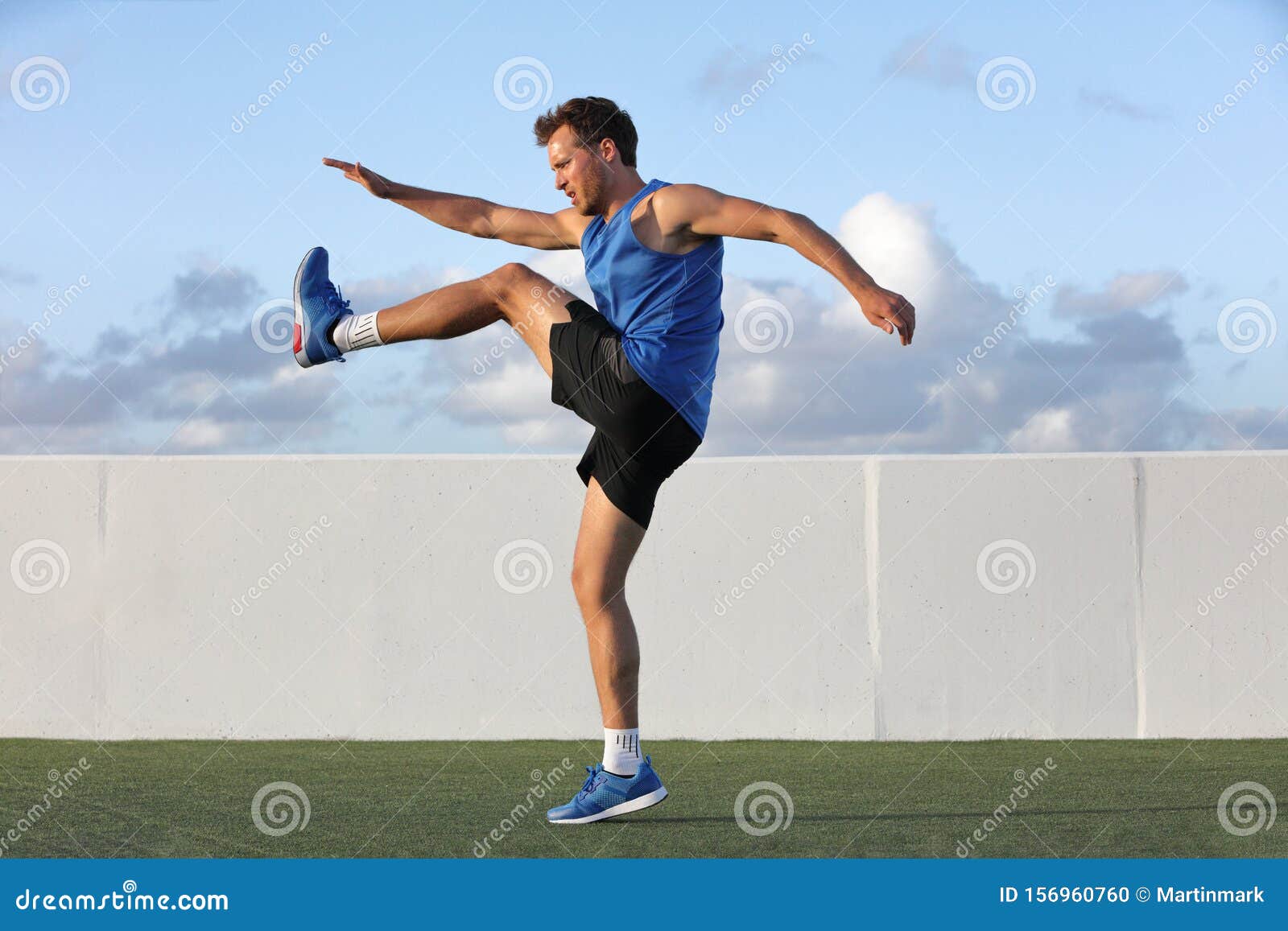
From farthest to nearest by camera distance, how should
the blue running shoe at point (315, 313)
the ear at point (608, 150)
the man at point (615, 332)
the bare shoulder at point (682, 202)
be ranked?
the blue running shoe at point (315, 313) → the ear at point (608, 150) → the man at point (615, 332) → the bare shoulder at point (682, 202)

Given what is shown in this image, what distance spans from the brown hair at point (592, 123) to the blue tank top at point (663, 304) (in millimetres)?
185

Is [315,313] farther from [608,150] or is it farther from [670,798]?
[670,798]

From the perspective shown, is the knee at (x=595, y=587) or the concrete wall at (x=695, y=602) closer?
the knee at (x=595, y=587)

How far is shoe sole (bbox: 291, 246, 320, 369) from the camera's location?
3555 millimetres

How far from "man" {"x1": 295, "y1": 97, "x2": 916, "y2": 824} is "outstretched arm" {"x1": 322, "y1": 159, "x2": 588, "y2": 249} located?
9 cm

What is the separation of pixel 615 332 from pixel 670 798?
166 cm

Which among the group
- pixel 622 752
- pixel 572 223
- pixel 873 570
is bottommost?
pixel 622 752

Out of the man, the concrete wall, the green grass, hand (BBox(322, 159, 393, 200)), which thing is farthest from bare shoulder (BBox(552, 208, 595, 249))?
the concrete wall

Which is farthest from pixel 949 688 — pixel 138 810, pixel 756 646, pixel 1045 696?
pixel 138 810

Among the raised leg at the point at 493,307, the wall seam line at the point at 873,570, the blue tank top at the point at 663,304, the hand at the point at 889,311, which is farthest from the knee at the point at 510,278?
the wall seam line at the point at 873,570

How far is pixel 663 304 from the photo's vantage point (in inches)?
126

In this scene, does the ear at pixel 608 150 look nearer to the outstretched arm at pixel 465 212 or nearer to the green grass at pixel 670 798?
the outstretched arm at pixel 465 212

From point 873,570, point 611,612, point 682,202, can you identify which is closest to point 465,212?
point 682,202

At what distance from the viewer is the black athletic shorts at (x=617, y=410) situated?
317cm
